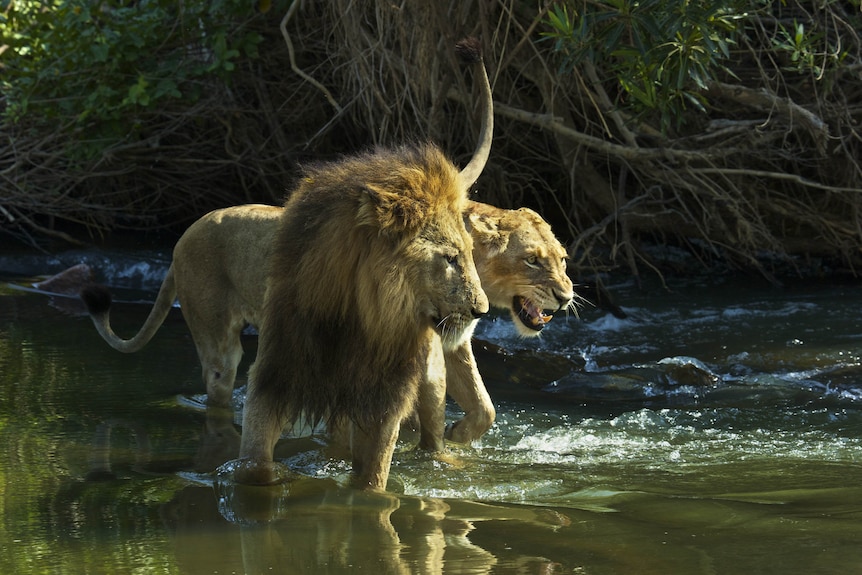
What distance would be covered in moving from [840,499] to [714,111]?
19.5 ft

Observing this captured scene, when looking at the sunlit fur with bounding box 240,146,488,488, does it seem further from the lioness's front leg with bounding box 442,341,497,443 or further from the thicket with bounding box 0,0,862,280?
the thicket with bounding box 0,0,862,280

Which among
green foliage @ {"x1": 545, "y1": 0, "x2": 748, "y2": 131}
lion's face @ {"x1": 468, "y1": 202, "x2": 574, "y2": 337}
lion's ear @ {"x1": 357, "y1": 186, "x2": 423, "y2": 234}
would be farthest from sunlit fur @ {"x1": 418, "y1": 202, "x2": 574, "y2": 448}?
lion's ear @ {"x1": 357, "y1": 186, "x2": 423, "y2": 234}

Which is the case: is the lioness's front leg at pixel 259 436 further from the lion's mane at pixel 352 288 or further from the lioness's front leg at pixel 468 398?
the lioness's front leg at pixel 468 398

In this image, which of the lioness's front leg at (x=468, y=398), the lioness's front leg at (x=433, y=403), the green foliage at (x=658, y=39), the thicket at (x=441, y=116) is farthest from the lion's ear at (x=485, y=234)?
the thicket at (x=441, y=116)

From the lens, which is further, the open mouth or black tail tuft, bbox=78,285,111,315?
black tail tuft, bbox=78,285,111,315

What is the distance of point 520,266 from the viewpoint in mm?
5152

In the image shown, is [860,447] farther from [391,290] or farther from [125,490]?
[125,490]

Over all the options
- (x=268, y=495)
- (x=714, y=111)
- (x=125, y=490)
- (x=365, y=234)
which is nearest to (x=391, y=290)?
(x=365, y=234)

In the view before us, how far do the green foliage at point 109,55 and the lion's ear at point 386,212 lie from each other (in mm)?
5498

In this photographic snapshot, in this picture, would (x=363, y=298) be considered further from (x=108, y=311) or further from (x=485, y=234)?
(x=108, y=311)

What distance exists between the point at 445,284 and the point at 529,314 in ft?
5.10

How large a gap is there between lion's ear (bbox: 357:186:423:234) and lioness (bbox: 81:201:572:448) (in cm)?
130

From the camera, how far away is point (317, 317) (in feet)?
12.9

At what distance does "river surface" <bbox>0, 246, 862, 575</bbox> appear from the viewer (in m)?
3.17
